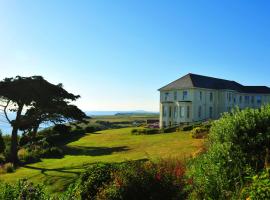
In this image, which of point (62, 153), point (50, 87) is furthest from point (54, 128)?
point (50, 87)

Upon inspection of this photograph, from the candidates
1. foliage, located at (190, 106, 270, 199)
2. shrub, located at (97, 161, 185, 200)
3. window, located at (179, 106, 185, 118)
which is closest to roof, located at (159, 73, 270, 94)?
window, located at (179, 106, 185, 118)

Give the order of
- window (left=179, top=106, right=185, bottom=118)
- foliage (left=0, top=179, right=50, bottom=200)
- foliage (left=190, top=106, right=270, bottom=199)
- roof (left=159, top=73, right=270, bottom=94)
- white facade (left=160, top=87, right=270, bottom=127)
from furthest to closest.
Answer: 1. roof (left=159, top=73, right=270, bottom=94)
2. window (left=179, top=106, right=185, bottom=118)
3. white facade (left=160, top=87, right=270, bottom=127)
4. foliage (left=190, top=106, right=270, bottom=199)
5. foliage (left=0, top=179, right=50, bottom=200)

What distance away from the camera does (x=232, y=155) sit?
1356 cm

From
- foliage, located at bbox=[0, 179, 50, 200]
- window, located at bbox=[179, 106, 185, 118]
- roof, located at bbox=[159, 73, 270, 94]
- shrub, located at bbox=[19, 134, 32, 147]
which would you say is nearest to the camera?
foliage, located at bbox=[0, 179, 50, 200]

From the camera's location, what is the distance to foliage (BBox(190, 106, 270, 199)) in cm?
1218

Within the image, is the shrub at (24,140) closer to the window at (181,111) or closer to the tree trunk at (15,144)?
the tree trunk at (15,144)

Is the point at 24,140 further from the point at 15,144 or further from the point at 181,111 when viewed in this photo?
the point at 181,111

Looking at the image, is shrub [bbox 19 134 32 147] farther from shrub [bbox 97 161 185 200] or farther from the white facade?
shrub [bbox 97 161 185 200]

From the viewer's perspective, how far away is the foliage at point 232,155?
12.2 metres

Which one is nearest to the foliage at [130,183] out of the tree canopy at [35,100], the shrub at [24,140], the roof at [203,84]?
the tree canopy at [35,100]

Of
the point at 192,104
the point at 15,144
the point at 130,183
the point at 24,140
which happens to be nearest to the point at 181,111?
the point at 192,104

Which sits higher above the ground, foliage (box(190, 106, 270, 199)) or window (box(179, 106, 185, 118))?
window (box(179, 106, 185, 118))

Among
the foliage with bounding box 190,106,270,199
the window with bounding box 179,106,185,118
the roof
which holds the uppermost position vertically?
the roof

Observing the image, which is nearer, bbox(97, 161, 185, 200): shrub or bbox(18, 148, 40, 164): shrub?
bbox(97, 161, 185, 200): shrub
